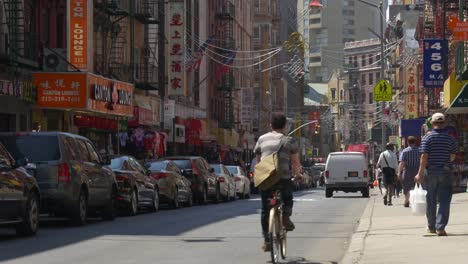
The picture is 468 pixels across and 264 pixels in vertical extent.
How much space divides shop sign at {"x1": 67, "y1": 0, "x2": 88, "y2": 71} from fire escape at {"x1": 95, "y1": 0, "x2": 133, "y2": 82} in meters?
4.75

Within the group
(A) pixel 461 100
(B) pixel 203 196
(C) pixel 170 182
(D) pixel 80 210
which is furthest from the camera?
(B) pixel 203 196

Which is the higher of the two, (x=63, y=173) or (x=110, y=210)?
(x=63, y=173)

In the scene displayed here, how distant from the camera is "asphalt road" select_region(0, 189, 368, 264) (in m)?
14.0

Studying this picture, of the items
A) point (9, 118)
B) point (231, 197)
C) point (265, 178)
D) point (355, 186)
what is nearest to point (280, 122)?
point (265, 178)

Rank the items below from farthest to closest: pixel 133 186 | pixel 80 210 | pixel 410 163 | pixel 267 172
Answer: pixel 410 163 → pixel 133 186 → pixel 80 210 → pixel 267 172

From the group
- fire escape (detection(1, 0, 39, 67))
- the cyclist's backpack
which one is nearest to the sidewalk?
the cyclist's backpack

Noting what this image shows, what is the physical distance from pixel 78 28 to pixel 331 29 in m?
157

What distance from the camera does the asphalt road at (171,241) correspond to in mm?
14000

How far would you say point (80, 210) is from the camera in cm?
2025

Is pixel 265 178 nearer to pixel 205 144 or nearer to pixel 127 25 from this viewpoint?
pixel 127 25

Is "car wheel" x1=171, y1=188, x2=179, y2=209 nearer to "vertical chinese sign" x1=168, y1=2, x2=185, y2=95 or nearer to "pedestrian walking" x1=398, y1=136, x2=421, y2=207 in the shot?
"pedestrian walking" x1=398, y1=136, x2=421, y2=207

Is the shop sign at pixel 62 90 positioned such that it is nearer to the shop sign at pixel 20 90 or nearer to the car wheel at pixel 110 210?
the shop sign at pixel 20 90

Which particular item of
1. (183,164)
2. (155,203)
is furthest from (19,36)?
(155,203)

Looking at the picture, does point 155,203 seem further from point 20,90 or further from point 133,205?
point 20,90
